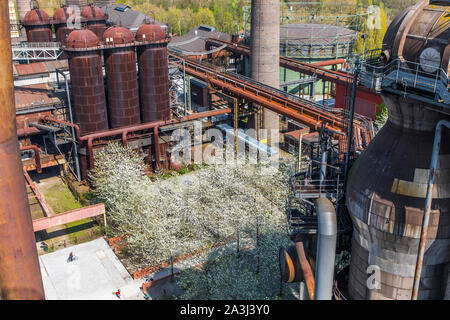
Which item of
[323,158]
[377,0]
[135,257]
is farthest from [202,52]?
[377,0]

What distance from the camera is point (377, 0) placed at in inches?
5012

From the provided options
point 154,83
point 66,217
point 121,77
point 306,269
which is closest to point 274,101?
point 154,83

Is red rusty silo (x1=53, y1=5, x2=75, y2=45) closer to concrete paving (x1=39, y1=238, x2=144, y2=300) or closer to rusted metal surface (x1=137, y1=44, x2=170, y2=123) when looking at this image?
rusted metal surface (x1=137, y1=44, x2=170, y2=123)

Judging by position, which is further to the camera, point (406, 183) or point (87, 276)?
point (87, 276)

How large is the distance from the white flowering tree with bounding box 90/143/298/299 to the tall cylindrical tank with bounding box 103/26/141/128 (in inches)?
139

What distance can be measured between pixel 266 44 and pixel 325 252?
30.6m

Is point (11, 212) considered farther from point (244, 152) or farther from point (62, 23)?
point (62, 23)

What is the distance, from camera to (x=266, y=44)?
41781 millimetres

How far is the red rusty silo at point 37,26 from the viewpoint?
52156 millimetres

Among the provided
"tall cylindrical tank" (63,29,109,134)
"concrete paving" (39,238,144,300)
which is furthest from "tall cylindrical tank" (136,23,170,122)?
"concrete paving" (39,238,144,300)

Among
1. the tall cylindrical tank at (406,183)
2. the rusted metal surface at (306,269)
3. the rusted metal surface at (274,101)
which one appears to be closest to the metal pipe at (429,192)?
the tall cylindrical tank at (406,183)

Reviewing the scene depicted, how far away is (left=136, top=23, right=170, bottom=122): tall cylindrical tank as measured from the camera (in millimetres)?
36469

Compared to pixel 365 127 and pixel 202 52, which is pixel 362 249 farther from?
pixel 202 52

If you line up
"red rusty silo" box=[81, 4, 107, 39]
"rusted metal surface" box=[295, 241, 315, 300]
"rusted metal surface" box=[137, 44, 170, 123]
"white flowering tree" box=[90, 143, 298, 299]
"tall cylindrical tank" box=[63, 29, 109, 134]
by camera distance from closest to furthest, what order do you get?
1. "rusted metal surface" box=[295, 241, 315, 300]
2. "white flowering tree" box=[90, 143, 298, 299]
3. "tall cylindrical tank" box=[63, 29, 109, 134]
4. "rusted metal surface" box=[137, 44, 170, 123]
5. "red rusty silo" box=[81, 4, 107, 39]
